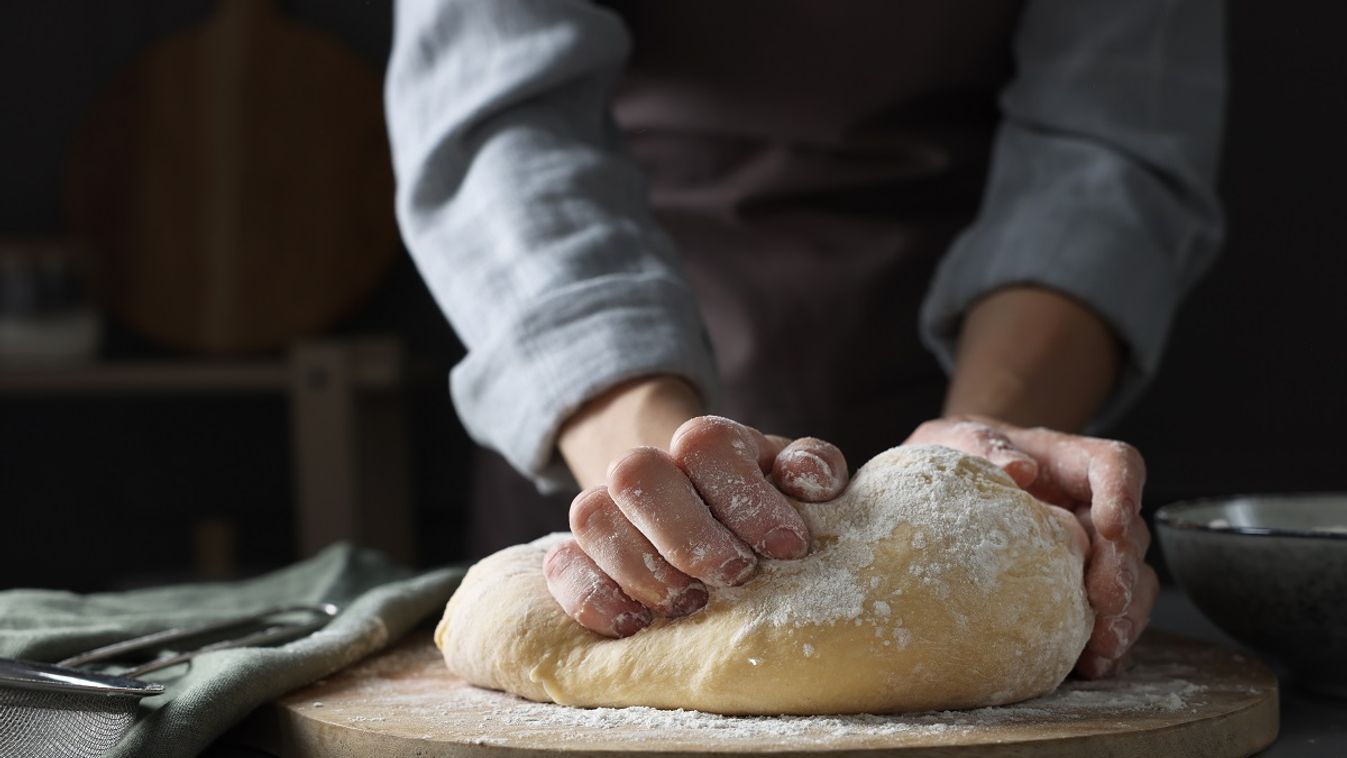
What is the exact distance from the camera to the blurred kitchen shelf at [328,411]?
1828 mm

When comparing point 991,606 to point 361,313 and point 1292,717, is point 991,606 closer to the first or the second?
point 1292,717

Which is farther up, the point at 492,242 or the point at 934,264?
the point at 492,242

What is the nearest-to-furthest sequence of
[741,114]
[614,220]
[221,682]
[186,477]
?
1. [221,682]
2. [614,220]
3. [741,114]
4. [186,477]

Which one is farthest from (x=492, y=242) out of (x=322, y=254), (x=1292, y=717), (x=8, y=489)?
(x=8, y=489)

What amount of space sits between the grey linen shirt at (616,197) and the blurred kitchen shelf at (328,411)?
0.88 metres

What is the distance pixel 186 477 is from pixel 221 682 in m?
1.82

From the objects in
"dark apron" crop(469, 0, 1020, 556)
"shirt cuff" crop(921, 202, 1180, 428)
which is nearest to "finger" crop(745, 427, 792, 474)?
"shirt cuff" crop(921, 202, 1180, 428)

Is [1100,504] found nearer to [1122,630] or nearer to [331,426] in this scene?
[1122,630]

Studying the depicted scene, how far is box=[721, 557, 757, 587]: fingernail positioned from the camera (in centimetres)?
62

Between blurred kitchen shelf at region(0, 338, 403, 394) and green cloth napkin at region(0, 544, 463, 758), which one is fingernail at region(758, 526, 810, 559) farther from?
blurred kitchen shelf at region(0, 338, 403, 394)

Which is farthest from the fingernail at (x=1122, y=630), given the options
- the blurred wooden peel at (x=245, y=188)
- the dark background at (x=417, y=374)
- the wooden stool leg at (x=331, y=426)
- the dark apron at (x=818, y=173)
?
the blurred wooden peel at (x=245, y=188)

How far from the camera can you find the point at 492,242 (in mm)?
896

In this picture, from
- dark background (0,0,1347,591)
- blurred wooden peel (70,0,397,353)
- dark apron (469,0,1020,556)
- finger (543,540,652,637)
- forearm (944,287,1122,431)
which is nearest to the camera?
finger (543,540,652,637)

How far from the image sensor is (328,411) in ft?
6.01
